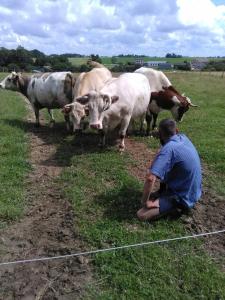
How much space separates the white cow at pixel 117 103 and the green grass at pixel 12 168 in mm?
Result: 2022

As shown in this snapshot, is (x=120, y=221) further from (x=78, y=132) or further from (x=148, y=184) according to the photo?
(x=78, y=132)

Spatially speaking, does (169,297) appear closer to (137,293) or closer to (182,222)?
(137,293)

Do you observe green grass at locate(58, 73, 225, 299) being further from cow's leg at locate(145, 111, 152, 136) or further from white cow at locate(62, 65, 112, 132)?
cow's leg at locate(145, 111, 152, 136)

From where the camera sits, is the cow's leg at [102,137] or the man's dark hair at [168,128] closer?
the man's dark hair at [168,128]

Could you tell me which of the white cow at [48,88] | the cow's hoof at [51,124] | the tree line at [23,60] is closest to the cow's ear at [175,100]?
the white cow at [48,88]

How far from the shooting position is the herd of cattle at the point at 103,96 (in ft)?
38.2

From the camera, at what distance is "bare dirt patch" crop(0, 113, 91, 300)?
19.0ft

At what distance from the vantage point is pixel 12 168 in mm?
10266

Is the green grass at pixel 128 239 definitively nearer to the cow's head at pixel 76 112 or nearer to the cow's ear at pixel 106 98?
the cow's ear at pixel 106 98

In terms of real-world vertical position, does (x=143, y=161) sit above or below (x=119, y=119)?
below

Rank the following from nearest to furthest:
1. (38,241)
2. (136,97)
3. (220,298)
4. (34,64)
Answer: (220,298) → (38,241) → (136,97) → (34,64)

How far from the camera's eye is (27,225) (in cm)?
750

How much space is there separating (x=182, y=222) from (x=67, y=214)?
1947 millimetres

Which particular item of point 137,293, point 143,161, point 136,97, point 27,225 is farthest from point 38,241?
point 136,97
